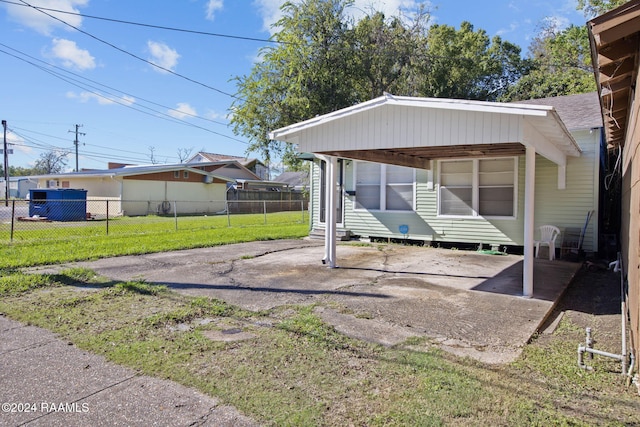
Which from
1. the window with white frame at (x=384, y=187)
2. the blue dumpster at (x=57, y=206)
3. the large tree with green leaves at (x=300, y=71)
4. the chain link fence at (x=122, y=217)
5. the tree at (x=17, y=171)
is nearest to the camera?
the window with white frame at (x=384, y=187)

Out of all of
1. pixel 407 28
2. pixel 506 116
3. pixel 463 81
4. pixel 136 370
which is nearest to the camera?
pixel 136 370

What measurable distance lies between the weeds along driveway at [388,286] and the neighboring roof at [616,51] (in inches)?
96.7

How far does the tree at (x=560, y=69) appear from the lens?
64.9 feet

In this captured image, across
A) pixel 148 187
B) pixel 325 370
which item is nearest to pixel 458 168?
pixel 325 370

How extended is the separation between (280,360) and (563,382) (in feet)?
6.88

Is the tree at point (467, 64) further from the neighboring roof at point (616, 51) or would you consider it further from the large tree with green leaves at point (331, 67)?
the neighboring roof at point (616, 51)

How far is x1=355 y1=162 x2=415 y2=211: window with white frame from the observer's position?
10.5m

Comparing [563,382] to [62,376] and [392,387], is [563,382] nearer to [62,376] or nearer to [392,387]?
[392,387]

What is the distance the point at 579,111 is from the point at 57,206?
1993 cm

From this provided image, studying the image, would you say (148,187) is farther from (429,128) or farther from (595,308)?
(595,308)

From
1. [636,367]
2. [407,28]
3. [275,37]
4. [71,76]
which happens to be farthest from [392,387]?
[407,28]

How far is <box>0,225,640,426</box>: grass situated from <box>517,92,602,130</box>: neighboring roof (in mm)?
5629

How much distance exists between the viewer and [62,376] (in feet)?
9.74

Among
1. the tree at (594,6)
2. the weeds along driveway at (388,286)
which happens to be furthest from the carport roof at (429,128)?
the tree at (594,6)
